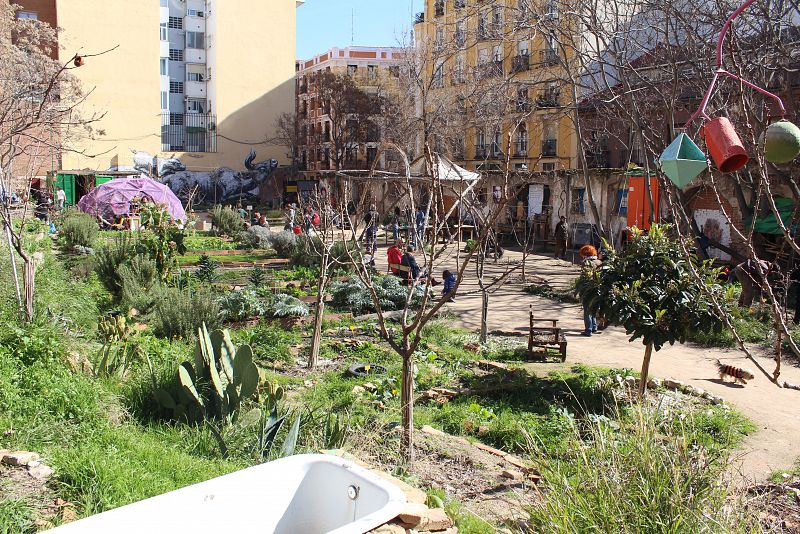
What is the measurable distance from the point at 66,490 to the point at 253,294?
765cm

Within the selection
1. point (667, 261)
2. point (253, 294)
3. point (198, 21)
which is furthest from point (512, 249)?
point (198, 21)

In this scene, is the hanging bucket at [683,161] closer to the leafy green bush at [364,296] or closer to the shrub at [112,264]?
the leafy green bush at [364,296]

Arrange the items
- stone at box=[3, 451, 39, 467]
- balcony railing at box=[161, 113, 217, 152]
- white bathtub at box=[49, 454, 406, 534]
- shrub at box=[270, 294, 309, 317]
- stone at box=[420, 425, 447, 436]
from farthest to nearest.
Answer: balcony railing at box=[161, 113, 217, 152] < shrub at box=[270, 294, 309, 317] < stone at box=[420, 425, 447, 436] < stone at box=[3, 451, 39, 467] < white bathtub at box=[49, 454, 406, 534]

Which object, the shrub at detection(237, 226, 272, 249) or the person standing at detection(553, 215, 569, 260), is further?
the person standing at detection(553, 215, 569, 260)

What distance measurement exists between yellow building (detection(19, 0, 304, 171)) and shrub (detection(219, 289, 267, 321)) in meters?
35.3

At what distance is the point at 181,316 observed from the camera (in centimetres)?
970

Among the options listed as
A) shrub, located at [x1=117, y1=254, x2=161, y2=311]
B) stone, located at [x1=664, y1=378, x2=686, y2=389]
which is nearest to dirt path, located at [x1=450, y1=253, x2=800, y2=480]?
stone, located at [x1=664, y1=378, x2=686, y2=389]

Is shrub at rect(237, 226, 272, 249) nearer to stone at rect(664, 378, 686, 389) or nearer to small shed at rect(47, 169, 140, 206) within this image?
stone at rect(664, 378, 686, 389)

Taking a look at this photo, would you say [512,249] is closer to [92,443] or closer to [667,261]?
[667,261]

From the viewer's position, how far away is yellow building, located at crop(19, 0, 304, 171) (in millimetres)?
44094

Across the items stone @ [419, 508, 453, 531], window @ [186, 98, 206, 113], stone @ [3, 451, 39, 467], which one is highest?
window @ [186, 98, 206, 113]

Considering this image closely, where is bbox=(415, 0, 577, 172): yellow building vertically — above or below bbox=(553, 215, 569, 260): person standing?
above

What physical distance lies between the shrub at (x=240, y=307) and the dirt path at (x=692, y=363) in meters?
3.09

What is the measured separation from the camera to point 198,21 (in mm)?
50594
